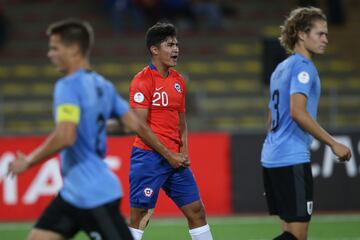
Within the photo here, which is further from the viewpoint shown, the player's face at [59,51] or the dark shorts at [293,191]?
the dark shorts at [293,191]

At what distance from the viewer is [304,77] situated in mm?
6320

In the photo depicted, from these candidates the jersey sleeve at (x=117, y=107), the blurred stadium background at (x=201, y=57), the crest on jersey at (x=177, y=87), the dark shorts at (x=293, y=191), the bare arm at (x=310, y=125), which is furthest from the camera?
the blurred stadium background at (x=201, y=57)

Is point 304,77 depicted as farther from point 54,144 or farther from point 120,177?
point 120,177

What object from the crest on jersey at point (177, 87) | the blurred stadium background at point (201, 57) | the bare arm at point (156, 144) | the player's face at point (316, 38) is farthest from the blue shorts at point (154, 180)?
the blurred stadium background at point (201, 57)

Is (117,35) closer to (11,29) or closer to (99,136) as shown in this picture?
(11,29)

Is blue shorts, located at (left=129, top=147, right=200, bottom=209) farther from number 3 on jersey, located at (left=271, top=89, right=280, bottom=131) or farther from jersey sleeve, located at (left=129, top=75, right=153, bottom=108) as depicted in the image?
number 3 on jersey, located at (left=271, top=89, right=280, bottom=131)

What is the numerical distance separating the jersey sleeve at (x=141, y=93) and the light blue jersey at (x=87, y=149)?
1964 mm

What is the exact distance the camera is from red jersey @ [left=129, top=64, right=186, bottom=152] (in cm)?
745

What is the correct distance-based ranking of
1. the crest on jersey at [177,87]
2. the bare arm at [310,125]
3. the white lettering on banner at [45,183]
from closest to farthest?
1. the bare arm at [310,125]
2. the crest on jersey at [177,87]
3. the white lettering on banner at [45,183]

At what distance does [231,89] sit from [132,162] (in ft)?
38.4

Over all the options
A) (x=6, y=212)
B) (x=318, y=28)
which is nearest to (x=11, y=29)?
(x=6, y=212)

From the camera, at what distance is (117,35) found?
20812mm

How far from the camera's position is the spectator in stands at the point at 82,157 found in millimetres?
5293

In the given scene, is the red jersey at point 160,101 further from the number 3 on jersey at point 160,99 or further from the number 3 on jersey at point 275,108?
the number 3 on jersey at point 275,108
